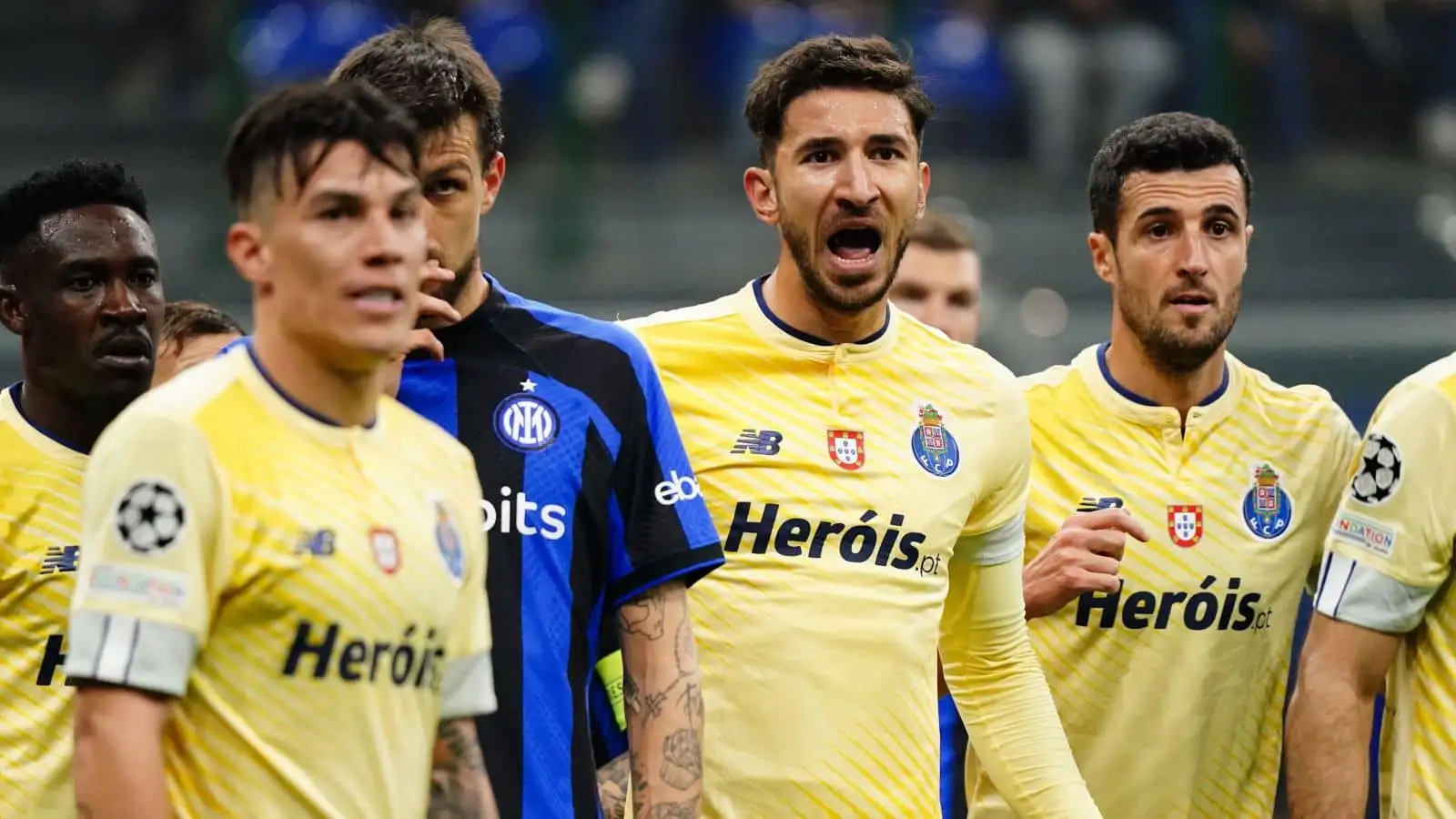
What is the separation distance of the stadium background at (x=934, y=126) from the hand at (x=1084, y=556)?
7.62 m

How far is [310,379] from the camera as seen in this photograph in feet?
10.4

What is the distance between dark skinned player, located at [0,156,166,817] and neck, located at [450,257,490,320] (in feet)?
3.08

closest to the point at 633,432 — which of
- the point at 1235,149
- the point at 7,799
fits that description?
the point at 7,799

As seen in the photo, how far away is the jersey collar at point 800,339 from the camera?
15.5 feet

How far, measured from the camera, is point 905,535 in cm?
455

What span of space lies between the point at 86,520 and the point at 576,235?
10.3 m

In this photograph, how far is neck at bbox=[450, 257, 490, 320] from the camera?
4020mm

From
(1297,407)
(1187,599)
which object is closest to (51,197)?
(1187,599)

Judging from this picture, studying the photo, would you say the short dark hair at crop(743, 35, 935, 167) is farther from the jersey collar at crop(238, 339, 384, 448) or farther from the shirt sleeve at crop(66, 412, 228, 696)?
the shirt sleeve at crop(66, 412, 228, 696)

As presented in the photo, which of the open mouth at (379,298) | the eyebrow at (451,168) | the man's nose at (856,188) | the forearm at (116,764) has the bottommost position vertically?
the forearm at (116,764)

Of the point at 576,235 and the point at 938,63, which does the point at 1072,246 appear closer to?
the point at 938,63

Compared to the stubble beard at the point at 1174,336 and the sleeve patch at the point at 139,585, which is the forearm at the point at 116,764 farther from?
the stubble beard at the point at 1174,336

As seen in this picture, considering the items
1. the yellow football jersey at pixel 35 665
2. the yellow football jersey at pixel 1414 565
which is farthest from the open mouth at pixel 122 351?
the yellow football jersey at pixel 1414 565

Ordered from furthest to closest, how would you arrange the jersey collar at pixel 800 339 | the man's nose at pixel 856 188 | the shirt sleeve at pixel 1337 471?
the shirt sleeve at pixel 1337 471 → the jersey collar at pixel 800 339 → the man's nose at pixel 856 188
